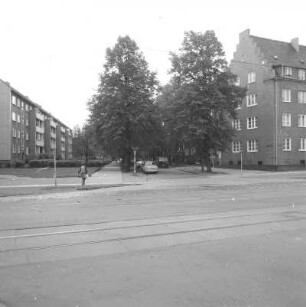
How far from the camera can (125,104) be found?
49.6m

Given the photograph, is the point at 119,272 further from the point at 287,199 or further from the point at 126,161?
the point at 126,161

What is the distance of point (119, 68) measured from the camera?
51406mm

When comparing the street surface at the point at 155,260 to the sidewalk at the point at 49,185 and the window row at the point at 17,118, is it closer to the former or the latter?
the sidewalk at the point at 49,185

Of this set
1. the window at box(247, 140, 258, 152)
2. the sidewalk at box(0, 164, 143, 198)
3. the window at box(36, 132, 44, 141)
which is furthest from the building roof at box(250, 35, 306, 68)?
the window at box(36, 132, 44, 141)

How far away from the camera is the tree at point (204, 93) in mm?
44969

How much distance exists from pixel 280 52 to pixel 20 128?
45055 millimetres

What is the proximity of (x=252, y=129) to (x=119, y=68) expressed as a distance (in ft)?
60.5

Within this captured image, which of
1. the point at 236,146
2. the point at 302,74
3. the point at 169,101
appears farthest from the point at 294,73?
the point at 169,101

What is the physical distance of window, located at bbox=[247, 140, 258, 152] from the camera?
2109 inches

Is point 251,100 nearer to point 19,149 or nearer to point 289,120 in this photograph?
point 289,120

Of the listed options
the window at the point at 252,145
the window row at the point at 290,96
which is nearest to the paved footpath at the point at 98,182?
the window at the point at 252,145

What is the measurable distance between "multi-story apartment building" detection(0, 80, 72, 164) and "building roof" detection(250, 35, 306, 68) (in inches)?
1130

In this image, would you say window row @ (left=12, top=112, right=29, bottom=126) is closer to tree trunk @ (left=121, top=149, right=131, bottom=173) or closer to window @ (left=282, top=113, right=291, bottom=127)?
tree trunk @ (left=121, top=149, right=131, bottom=173)

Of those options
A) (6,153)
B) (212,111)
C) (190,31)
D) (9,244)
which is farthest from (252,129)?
(9,244)
